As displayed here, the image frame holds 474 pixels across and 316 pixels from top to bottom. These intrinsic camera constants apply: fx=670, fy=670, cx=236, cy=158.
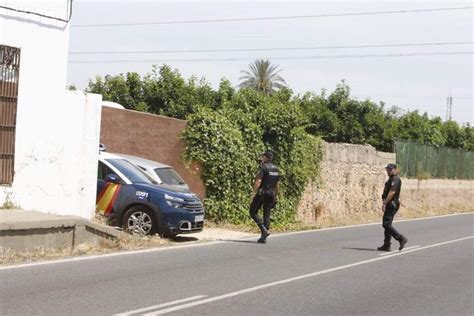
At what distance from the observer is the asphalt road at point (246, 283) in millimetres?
7492

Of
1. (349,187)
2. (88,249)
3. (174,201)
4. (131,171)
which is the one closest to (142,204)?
(174,201)

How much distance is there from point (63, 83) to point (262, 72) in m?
41.3

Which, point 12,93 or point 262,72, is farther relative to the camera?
point 262,72

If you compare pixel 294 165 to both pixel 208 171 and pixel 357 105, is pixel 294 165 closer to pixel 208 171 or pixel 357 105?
pixel 208 171

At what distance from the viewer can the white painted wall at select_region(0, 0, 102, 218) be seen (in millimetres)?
12273

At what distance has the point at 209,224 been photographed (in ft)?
55.9

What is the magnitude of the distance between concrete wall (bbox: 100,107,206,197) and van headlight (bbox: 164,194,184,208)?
3592mm

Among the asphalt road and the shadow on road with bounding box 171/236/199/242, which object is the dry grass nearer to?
the shadow on road with bounding box 171/236/199/242

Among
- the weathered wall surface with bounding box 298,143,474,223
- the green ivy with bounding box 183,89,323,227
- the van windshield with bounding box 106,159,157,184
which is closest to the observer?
the van windshield with bounding box 106,159,157,184

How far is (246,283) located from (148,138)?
8452 millimetres

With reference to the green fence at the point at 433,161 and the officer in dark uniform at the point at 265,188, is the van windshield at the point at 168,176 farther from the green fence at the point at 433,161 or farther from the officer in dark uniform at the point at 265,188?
the green fence at the point at 433,161

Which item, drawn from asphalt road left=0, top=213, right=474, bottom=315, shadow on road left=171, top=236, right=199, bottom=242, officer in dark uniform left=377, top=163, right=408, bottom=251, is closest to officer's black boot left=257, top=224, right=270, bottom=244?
asphalt road left=0, top=213, right=474, bottom=315

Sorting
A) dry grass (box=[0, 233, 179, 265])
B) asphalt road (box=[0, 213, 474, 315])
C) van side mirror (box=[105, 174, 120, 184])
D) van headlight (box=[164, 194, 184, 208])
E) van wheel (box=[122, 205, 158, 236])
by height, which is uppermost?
van side mirror (box=[105, 174, 120, 184])

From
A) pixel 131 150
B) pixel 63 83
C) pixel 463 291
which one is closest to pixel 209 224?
pixel 131 150
